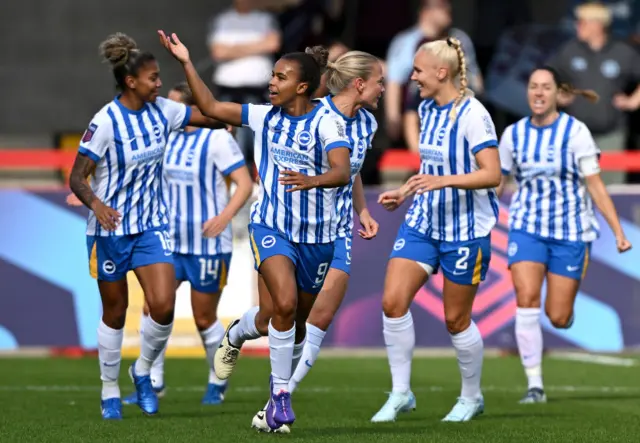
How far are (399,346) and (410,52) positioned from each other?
6.34 metres

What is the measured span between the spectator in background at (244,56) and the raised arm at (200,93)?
674 cm

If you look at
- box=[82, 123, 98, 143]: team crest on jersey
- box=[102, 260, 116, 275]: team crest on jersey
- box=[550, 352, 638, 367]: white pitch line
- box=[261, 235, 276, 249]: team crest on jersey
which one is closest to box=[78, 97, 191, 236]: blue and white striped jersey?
box=[82, 123, 98, 143]: team crest on jersey

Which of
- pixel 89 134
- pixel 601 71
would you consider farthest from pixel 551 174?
pixel 601 71

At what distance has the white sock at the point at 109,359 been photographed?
8.93 m

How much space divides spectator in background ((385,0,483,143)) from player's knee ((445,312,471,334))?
19.5 ft

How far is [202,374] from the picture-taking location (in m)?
12.2

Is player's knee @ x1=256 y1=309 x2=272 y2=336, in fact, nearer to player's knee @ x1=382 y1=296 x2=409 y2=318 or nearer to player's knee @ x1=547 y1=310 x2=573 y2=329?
player's knee @ x1=382 y1=296 x2=409 y2=318

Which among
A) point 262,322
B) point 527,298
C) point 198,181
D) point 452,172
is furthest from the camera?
point 198,181

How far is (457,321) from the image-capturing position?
8898mm

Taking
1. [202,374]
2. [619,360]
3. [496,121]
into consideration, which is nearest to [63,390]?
[202,374]

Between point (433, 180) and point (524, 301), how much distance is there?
101 inches

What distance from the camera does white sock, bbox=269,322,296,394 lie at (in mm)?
7934

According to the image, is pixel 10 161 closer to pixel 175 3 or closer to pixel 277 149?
pixel 175 3

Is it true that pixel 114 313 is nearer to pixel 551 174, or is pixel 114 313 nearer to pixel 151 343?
pixel 151 343
